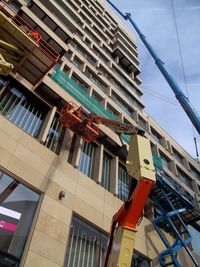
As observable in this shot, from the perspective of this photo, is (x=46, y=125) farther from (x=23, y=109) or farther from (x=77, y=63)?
(x=77, y=63)

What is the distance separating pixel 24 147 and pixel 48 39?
10604 mm

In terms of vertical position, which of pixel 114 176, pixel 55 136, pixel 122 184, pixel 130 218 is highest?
pixel 55 136

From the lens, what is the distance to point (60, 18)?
2514 centimetres

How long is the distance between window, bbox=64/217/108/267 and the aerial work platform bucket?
17.3 feet

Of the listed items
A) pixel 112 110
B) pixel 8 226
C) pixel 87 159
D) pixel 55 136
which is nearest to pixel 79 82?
pixel 112 110

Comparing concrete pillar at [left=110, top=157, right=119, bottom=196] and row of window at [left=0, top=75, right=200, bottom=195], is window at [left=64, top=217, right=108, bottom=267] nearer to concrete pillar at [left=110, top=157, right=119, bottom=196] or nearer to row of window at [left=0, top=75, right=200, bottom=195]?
concrete pillar at [left=110, top=157, right=119, bottom=196]

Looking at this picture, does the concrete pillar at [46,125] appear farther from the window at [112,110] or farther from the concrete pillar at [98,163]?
the window at [112,110]

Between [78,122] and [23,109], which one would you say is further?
[78,122]

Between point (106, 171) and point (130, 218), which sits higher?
point (106, 171)

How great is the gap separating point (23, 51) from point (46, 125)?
4.18 meters

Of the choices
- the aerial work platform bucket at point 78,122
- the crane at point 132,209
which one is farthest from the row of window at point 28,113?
the crane at point 132,209

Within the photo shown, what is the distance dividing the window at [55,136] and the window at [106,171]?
12.0 ft

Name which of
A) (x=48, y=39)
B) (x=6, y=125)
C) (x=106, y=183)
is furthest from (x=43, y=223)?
(x=48, y=39)

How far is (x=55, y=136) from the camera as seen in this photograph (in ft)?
→ 52.6
